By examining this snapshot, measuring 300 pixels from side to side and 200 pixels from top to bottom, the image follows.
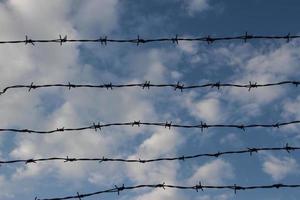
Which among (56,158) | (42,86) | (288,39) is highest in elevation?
(288,39)

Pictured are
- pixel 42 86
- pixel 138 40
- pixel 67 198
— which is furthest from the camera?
pixel 138 40

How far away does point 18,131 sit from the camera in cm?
603

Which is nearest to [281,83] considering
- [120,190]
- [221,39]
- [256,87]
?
[256,87]

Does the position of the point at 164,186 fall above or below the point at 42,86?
below

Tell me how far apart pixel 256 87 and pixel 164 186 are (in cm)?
158

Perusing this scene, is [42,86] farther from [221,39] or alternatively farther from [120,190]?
[221,39]

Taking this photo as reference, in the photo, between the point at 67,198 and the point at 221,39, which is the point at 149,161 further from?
the point at 221,39

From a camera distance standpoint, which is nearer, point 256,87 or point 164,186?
point 164,186

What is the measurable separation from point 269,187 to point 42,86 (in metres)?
2.72

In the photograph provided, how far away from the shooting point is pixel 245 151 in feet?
20.4

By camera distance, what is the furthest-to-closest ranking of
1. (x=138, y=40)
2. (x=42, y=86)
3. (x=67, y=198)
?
(x=138, y=40) → (x=42, y=86) → (x=67, y=198)

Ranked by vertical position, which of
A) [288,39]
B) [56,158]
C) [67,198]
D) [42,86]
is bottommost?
[67,198]

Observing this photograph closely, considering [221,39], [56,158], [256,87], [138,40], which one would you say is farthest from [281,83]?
[56,158]

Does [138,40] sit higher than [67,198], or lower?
higher
